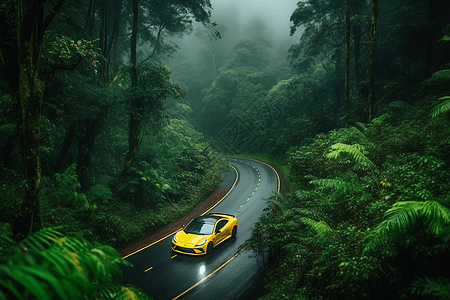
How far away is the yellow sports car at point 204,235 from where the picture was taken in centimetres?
1066

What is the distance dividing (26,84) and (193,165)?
63.3 feet

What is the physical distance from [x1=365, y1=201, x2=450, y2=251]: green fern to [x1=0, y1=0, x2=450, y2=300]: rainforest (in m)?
0.03

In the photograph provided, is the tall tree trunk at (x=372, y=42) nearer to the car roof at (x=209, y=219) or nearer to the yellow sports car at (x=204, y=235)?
the yellow sports car at (x=204, y=235)

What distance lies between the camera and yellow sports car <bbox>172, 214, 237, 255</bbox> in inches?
420

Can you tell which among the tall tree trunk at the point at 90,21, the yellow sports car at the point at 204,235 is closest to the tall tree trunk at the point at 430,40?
the yellow sports car at the point at 204,235

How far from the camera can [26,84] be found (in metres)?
5.48

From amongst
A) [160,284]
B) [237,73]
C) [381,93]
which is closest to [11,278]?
[160,284]

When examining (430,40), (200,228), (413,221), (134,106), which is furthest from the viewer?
(430,40)

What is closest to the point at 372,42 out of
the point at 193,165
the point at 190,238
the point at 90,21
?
the point at 190,238

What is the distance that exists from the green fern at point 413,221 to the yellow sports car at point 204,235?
7.47 meters

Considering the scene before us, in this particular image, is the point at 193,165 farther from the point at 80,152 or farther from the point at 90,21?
the point at 90,21

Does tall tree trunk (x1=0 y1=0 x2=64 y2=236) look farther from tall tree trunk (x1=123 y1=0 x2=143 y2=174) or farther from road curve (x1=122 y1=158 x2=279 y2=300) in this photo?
tall tree trunk (x1=123 y1=0 x2=143 y2=174)

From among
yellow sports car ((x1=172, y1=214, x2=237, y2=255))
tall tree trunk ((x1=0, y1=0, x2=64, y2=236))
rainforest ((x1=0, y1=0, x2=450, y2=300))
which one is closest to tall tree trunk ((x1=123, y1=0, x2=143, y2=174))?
rainforest ((x1=0, y1=0, x2=450, y2=300))

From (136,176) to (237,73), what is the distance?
126 feet
